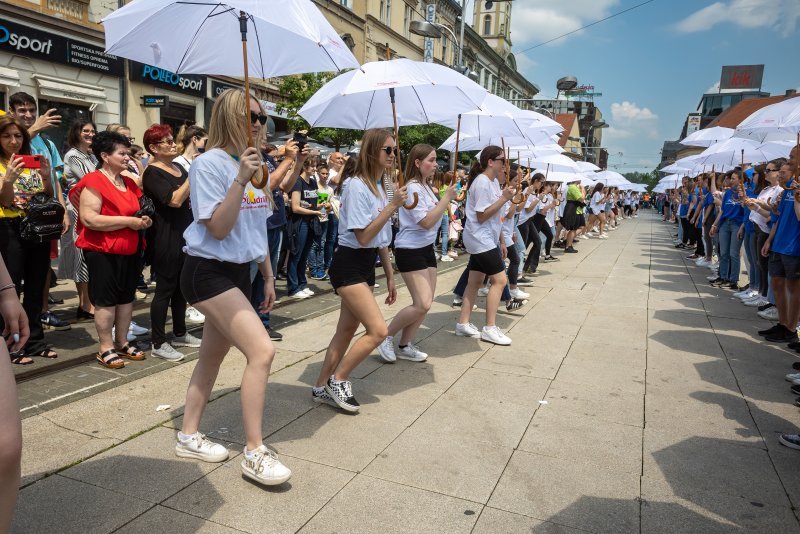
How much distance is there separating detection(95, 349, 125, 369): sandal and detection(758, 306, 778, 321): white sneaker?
7.48m

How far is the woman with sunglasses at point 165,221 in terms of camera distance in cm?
493

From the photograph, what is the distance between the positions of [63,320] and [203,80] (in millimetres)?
14965

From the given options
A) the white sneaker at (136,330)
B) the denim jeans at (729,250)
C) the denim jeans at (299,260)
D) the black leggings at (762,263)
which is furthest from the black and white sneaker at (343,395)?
the denim jeans at (729,250)

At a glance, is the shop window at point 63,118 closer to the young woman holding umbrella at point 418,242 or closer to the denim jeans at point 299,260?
the denim jeans at point 299,260

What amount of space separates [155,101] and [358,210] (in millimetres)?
14226

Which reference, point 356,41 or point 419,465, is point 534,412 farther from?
point 356,41

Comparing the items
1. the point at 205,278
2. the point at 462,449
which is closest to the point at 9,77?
the point at 205,278

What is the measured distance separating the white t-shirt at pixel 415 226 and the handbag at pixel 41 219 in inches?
108

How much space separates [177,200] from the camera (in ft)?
16.1

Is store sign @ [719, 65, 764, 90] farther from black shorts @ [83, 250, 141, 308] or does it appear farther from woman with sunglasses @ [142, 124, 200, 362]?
black shorts @ [83, 250, 141, 308]

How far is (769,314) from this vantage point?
25.0ft

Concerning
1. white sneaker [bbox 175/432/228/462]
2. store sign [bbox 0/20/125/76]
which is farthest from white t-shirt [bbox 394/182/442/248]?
store sign [bbox 0/20/125/76]

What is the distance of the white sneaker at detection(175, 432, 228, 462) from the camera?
3262 mm

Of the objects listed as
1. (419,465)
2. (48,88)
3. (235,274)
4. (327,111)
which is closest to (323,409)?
(419,465)
